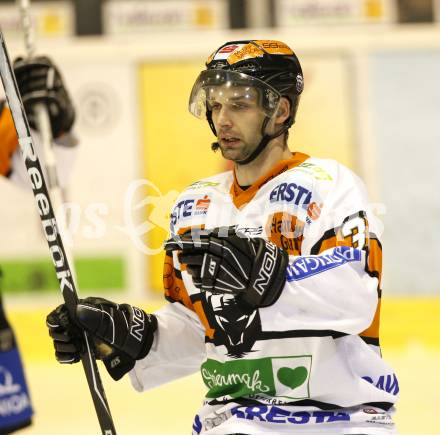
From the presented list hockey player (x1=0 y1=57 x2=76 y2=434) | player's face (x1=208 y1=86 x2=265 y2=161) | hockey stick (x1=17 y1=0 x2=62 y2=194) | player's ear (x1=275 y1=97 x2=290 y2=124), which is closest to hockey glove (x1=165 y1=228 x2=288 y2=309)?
player's face (x1=208 y1=86 x2=265 y2=161)

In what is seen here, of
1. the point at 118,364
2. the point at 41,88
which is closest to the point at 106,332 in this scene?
the point at 118,364

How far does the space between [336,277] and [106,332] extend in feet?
1.94

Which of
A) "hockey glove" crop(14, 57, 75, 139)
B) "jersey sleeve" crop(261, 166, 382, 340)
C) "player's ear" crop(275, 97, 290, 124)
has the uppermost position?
"player's ear" crop(275, 97, 290, 124)

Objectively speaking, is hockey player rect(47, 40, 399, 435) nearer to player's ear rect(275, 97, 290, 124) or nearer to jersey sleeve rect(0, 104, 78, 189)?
player's ear rect(275, 97, 290, 124)

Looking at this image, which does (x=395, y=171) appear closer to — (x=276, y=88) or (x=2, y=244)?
(x=2, y=244)

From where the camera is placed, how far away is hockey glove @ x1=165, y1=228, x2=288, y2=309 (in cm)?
215

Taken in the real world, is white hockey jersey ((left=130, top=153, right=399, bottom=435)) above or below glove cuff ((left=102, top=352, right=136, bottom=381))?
above

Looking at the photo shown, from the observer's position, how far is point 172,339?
8.82 feet

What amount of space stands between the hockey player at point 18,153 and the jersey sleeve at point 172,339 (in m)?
1.13

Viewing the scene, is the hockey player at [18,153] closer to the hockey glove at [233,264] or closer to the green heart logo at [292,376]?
the green heart logo at [292,376]

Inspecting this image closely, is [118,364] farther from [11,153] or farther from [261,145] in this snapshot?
[11,153]

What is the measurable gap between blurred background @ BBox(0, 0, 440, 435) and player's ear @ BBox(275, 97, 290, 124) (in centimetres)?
489

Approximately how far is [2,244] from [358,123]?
2717mm

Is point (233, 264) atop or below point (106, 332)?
atop
